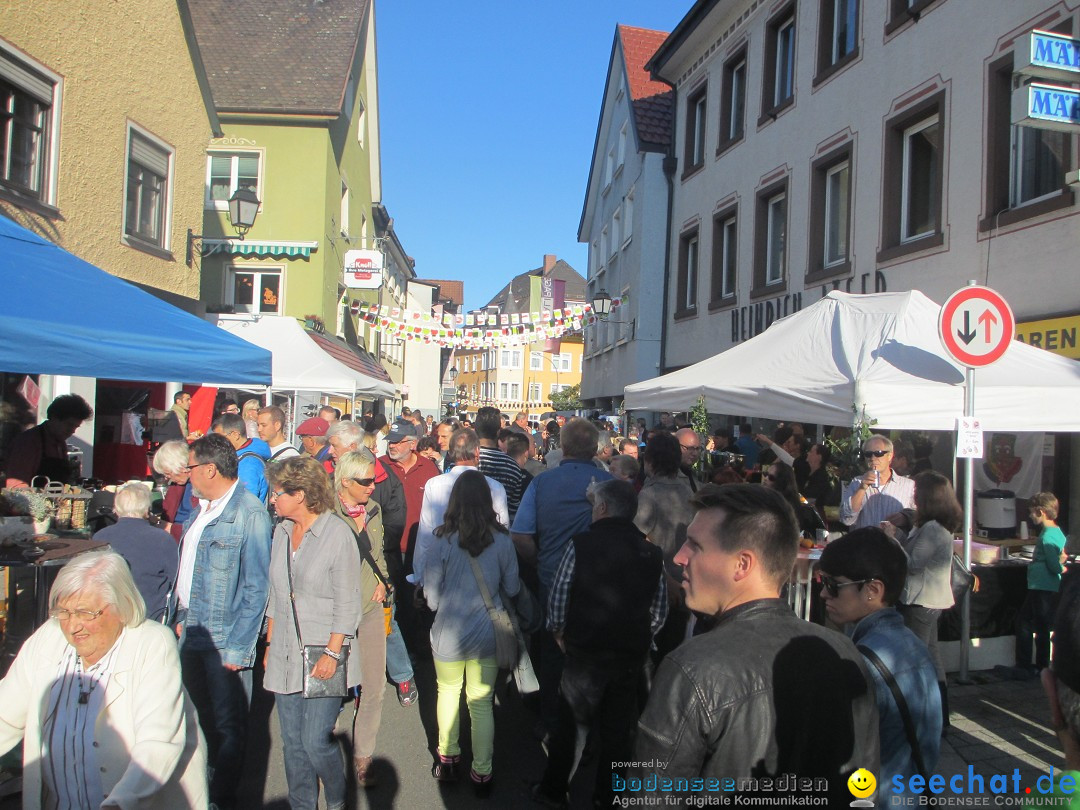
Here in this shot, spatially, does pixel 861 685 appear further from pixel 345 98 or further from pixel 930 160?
pixel 345 98

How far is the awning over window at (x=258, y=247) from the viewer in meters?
17.6

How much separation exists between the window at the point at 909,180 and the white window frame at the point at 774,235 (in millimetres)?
3009

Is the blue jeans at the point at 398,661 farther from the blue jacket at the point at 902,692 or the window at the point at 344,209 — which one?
Answer: the window at the point at 344,209

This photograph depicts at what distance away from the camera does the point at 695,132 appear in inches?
680

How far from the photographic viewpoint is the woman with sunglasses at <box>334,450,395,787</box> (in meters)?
4.34

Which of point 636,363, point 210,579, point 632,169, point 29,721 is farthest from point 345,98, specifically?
point 29,721

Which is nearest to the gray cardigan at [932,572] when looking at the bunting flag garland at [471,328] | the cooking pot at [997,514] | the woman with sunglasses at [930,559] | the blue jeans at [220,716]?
the woman with sunglasses at [930,559]

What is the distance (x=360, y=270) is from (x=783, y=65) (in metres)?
10.6

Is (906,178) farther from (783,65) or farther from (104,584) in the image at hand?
(104,584)

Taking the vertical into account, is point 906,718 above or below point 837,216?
below

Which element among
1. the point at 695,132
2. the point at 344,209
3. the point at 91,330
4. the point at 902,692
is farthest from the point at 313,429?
the point at 344,209

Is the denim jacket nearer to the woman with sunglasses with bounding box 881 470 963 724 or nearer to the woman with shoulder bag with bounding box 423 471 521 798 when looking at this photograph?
the woman with shoulder bag with bounding box 423 471 521 798

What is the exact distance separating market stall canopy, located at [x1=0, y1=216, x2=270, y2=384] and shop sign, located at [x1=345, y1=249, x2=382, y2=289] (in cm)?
1332

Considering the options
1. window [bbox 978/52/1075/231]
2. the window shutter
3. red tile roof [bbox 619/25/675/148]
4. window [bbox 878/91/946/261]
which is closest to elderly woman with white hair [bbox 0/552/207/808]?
window [bbox 978/52/1075/231]
